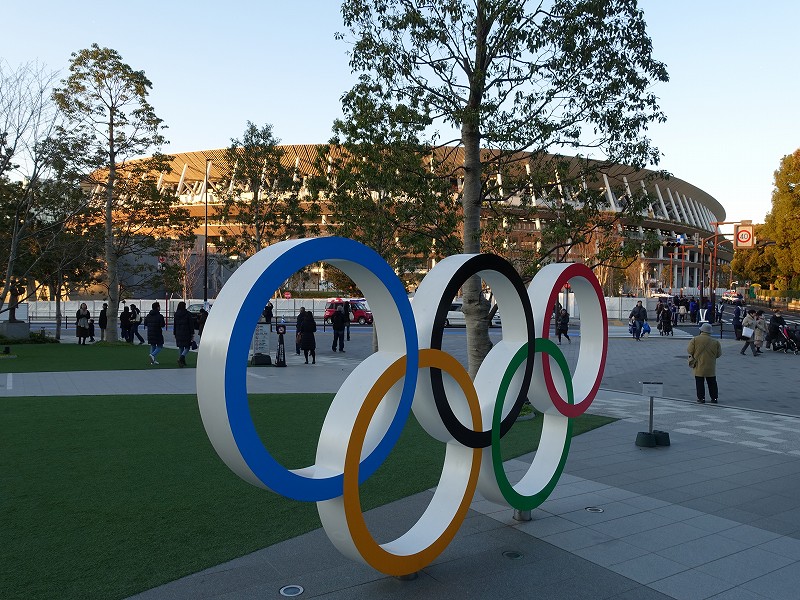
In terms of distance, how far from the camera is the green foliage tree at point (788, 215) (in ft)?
137

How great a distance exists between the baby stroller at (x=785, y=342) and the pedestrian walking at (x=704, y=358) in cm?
1407

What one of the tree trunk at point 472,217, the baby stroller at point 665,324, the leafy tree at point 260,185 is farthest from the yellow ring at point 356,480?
the baby stroller at point 665,324

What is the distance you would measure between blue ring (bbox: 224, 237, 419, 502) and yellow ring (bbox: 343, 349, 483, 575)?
125 millimetres

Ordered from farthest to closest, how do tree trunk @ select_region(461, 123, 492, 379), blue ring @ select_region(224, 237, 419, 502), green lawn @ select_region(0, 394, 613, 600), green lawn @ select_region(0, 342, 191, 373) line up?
green lawn @ select_region(0, 342, 191, 373) < tree trunk @ select_region(461, 123, 492, 379) < green lawn @ select_region(0, 394, 613, 600) < blue ring @ select_region(224, 237, 419, 502)

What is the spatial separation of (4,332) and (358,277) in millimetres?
26033

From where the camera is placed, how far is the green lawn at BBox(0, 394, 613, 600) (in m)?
4.94

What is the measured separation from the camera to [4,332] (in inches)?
1013

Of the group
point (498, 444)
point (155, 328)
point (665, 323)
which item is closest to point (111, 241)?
point (155, 328)

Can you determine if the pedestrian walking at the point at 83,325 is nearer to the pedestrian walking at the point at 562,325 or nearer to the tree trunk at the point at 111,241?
the tree trunk at the point at 111,241

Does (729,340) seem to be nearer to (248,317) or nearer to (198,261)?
(248,317)

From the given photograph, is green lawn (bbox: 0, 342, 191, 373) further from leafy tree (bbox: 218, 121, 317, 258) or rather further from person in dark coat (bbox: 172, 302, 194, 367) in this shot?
leafy tree (bbox: 218, 121, 317, 258)

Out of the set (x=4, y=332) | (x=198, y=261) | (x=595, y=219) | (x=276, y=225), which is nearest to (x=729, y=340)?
Result: (x=276, y=225)

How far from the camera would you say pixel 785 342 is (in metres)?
25.2

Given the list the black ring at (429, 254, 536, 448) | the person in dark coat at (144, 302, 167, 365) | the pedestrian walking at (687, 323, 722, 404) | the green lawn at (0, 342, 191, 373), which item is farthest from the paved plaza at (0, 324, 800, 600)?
the green lawn at (0, 342, 191, 373)
